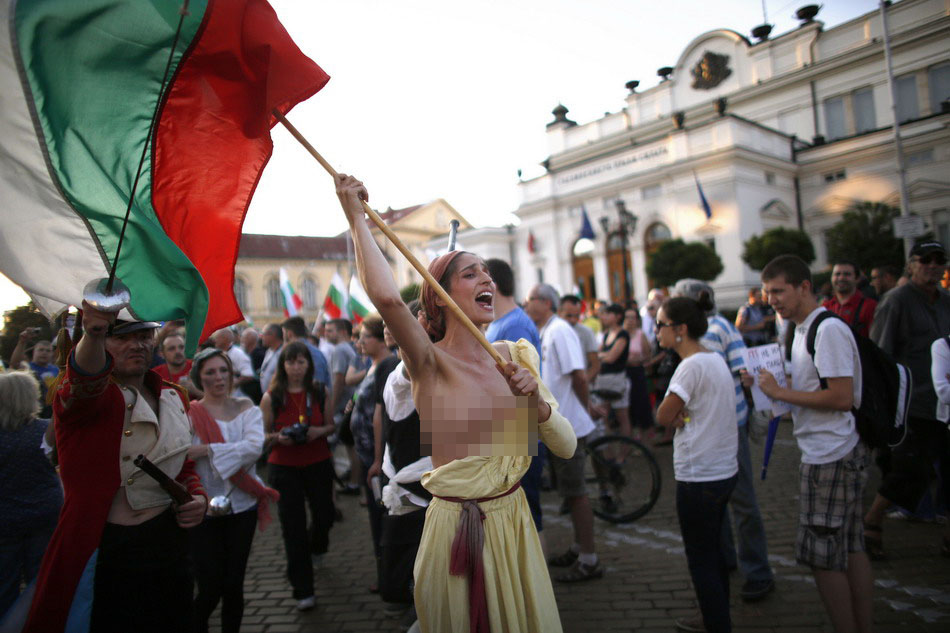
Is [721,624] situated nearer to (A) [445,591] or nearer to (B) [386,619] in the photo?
(A) [445,591]

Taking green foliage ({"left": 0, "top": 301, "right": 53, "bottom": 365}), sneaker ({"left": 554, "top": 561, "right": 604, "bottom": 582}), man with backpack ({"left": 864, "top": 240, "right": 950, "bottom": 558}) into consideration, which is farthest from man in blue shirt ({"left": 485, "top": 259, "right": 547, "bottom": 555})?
man with backpack ({"left": 864, "top": 240, "right": 950, "bottom": 558})

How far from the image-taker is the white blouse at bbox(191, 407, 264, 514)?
3.81 meters

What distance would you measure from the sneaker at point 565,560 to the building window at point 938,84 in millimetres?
33656

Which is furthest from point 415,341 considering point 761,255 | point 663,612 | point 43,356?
point 761,255

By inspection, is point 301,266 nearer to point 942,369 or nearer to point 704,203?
point 704,203

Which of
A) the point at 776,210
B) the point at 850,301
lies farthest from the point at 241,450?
the point at 776,210

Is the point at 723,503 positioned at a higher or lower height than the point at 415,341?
lower

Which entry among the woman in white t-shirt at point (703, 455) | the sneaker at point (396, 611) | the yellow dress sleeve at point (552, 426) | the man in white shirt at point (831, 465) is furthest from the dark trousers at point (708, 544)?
the sneaker at point (396, 611)

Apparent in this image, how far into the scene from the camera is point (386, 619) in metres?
4.17

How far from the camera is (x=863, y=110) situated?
111ft

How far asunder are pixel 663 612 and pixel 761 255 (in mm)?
23316

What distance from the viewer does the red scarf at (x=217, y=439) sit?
386 cm

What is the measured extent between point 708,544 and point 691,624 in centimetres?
73

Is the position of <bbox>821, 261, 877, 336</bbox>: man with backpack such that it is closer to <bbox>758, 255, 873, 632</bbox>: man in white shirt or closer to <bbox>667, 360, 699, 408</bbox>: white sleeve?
<bbox>758, 255, 873, 632</bbox>: man in white shirt
